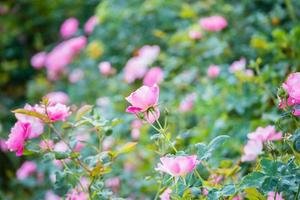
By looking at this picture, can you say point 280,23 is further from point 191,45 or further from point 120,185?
point 120,185

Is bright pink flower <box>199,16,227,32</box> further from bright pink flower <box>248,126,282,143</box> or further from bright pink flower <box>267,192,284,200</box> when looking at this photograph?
bright pink flower <box>267,192,284,200</box>

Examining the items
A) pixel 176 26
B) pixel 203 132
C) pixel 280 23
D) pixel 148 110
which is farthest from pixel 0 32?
pixel 148 110

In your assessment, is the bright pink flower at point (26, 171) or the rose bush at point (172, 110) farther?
the bright pink flower at point (26, 171)

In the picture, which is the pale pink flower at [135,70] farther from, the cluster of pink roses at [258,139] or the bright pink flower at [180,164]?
the bright pink flower at [180,164]

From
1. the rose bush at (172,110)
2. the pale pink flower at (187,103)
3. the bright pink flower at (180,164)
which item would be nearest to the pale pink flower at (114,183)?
the rose bush at (172,110)

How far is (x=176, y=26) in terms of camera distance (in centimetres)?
300

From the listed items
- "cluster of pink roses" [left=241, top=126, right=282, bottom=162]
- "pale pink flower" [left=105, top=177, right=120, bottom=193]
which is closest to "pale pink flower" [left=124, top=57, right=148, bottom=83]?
"pale pink flower" [left=105, top=177, right=120, bottom=193]

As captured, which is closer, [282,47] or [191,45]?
[282,47]

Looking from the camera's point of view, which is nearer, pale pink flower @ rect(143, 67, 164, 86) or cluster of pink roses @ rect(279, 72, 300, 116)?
cluster of pink roses @ rect(279, 72, 300, 116)

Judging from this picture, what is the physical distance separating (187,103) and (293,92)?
47.9 inches

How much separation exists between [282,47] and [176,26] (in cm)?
103

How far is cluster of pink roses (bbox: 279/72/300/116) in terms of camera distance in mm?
1047

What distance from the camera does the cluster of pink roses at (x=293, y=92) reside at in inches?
→ 41.2

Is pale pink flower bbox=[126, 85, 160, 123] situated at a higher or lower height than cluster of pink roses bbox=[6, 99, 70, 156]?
higher
